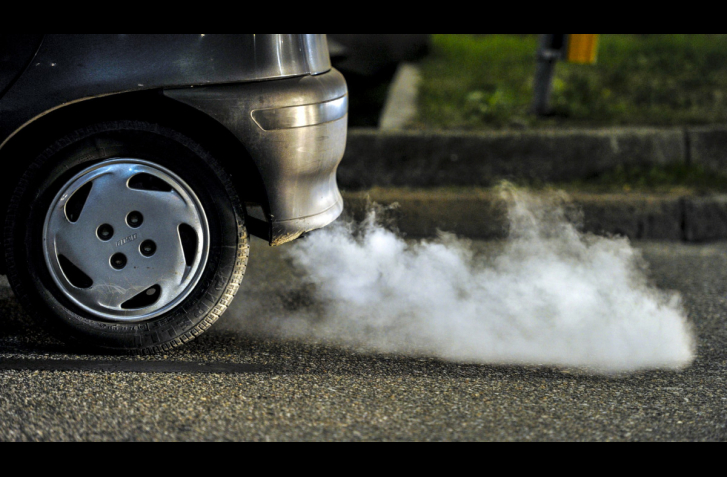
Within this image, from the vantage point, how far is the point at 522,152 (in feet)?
18.8

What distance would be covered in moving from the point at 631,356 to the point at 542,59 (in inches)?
154

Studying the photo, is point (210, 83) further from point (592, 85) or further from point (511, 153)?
point (592, 85)

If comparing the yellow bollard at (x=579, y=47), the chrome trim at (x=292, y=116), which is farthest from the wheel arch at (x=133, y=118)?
the yellow bollard at (x=579, y=47)

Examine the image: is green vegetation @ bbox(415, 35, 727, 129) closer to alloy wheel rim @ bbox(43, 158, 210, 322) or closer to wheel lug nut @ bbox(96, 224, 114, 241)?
alloy wheel rim @ bbox(43, 158, 210, 322)

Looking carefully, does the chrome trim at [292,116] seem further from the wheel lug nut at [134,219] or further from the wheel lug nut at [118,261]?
the wheel lug nut at [118,261]

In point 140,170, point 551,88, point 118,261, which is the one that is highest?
point 140,170

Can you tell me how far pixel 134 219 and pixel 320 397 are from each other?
3.31 ft

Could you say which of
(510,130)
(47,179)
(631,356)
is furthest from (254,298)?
(510,130)

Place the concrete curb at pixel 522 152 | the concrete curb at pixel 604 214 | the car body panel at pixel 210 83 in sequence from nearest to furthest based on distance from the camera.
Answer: the car body panel at pixel 210 83 → the concrete curb at pixel 604 214 → the concrete curb at pixel 522 152

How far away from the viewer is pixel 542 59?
638 centimetres

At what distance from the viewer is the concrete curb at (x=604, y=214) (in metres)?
5.08

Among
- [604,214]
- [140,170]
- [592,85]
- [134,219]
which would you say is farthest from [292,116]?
[592,85]

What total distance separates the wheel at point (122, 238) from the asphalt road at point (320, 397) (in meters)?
0.17
